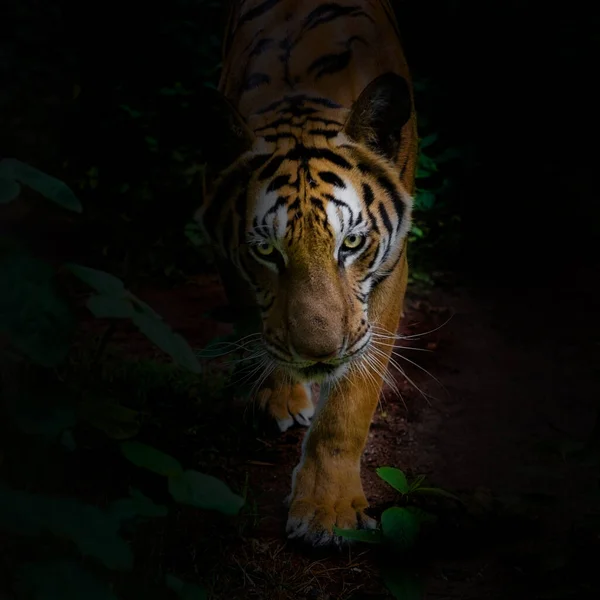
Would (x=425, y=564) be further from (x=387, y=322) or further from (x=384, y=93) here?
(x=384, y=93)

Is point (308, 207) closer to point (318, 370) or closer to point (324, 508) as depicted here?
point (318, 370)

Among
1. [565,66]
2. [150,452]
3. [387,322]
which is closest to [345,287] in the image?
[387,322]

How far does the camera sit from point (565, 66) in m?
3.81

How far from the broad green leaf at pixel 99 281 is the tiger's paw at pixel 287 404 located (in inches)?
64.9

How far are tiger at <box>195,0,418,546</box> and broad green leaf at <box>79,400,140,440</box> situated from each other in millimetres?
703

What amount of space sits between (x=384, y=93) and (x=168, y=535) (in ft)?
4.06

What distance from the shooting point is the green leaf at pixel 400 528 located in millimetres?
2088

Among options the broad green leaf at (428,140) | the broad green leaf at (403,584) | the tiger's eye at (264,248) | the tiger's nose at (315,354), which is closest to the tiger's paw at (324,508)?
the broad green leaf at (403,584)

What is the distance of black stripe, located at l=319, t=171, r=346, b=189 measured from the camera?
2307 mm

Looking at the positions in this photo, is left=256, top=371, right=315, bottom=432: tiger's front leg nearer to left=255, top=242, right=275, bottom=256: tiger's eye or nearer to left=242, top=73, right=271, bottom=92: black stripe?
left=255, top=242, right=275, bottom=256: tiger's eye

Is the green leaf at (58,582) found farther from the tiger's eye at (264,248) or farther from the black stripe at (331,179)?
the black stripe at (331,179)

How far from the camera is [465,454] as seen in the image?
2.75 meters

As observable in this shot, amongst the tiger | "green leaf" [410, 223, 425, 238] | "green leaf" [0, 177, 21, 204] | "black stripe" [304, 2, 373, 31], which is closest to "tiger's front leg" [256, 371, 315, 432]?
the tiger

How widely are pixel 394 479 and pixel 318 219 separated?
26.2 inches
